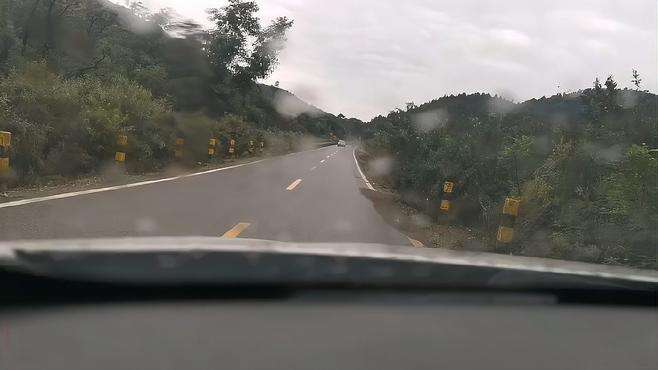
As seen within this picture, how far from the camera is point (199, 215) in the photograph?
920 centimetres

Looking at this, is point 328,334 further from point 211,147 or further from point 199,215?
point 211,147

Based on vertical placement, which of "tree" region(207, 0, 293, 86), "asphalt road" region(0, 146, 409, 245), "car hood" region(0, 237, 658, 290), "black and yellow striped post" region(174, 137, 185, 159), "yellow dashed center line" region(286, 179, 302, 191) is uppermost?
"tree" region(207, 0, 293, 86)

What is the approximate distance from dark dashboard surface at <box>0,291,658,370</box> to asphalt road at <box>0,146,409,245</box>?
4977 mm

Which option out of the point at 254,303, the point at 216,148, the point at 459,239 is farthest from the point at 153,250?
the point at 216,148

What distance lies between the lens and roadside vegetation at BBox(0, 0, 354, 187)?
13344 millimetres

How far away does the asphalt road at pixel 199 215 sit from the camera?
7.40 meters

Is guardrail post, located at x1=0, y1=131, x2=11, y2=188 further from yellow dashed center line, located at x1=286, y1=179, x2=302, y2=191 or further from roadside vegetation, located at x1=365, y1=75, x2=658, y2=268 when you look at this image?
roadside vegetation, located at x1=365, y1=75, x2=658, y2=268

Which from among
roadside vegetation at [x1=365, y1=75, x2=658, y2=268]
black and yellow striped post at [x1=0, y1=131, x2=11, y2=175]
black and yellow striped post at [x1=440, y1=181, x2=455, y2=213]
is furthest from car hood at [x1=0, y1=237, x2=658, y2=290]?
black and yellow striped post at [x1=0, y1=131, x2=11, y2=175]

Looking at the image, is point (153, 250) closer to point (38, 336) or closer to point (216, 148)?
point (38, 336)

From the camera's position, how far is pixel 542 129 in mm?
14711

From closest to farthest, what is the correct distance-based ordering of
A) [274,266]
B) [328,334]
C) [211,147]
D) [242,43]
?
1. [328,334]
2. [274,266]
3. [211,147]
4. [242,43]

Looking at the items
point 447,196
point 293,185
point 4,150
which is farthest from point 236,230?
point 293,185

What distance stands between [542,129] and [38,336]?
47.4 feet

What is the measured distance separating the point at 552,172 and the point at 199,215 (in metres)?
6.52
